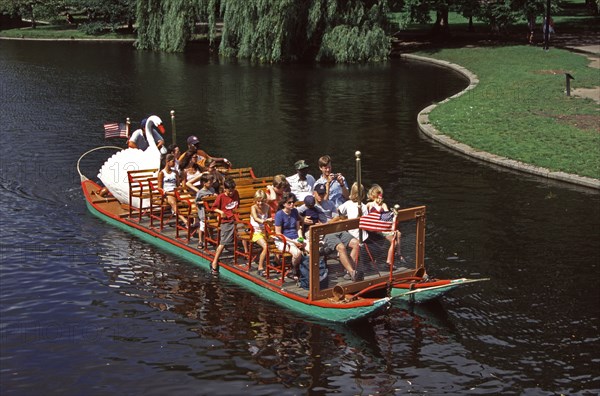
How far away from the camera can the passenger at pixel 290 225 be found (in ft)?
59.7

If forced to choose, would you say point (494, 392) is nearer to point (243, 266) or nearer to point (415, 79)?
point (243, 266)

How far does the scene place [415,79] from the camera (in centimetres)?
4956

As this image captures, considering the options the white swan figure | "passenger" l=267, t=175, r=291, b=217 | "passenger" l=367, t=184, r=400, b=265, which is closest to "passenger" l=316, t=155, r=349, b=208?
"passenger" l=267, t=175, r=291, b=217

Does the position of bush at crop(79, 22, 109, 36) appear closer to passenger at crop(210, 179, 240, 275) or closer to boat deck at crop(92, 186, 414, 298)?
boat deck at crop(92, 186, 414, 298)

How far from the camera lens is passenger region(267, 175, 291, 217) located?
1909cm

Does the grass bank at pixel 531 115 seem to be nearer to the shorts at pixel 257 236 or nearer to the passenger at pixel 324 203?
the passenger at pixel 324 203

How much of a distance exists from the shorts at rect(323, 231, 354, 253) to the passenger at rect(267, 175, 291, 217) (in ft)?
6.44

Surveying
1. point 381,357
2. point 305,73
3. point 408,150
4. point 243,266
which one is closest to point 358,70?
point 305,73

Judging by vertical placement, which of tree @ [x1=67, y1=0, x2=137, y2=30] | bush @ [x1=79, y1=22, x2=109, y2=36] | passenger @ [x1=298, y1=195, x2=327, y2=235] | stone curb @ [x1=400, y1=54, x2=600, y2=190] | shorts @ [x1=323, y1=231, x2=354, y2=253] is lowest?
stone curb @ [x1=400, y1=54, x2=600, y2=190]

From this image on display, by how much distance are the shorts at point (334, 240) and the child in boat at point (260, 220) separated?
5.75 feet

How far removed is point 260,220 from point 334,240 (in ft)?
7.19

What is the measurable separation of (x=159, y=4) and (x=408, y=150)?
32.3m

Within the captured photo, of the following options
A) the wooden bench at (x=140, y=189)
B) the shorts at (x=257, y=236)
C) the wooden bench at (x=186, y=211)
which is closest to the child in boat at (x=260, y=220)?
the shorts at (x=257, y=236)

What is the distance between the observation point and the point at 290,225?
18438 millimetres
